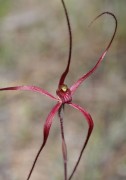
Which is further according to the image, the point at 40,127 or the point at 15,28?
the point at 15,28

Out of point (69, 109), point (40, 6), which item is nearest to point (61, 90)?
point (69, 109)

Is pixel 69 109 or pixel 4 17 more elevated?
pixel 4 17

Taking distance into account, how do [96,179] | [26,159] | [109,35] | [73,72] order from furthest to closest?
[109,35] < [73,72] < [26,159] < [96,179]

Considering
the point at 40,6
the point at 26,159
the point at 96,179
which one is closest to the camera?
the point at 96,179

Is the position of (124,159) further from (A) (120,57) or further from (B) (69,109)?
(A) (120,57)

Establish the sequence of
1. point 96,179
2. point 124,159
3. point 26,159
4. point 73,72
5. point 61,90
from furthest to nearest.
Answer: point 73,72 < point 26,159 < point 124,159 < point 96,179 < point 61,90

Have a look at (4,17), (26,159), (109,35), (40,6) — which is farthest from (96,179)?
(40,6)

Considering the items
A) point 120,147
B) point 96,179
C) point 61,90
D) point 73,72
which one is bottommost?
point 61,90

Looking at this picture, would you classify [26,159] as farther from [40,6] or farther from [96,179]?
[40,6]

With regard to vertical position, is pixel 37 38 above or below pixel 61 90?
above
